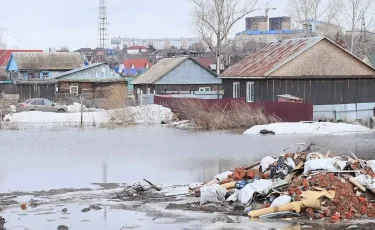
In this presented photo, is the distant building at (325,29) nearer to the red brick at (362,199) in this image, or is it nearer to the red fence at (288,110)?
the red fence at (288,110)

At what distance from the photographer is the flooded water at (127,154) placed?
73.5 ft

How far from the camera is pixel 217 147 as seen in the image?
3200cm

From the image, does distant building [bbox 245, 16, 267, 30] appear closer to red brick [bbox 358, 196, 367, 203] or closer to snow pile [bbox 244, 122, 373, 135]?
snow pile [bbox 244, 122, 373, 135]

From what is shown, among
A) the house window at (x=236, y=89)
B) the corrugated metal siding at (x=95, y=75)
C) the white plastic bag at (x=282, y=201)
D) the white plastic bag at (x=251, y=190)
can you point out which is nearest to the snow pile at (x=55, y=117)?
the house window at (x=236, y=89)

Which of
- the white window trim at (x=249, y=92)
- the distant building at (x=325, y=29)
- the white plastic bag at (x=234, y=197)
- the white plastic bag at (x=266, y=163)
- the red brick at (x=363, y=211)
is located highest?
the distant building at (x=325, y=29)

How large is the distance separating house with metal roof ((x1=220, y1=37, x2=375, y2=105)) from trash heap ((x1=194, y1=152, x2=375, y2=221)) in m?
28.9

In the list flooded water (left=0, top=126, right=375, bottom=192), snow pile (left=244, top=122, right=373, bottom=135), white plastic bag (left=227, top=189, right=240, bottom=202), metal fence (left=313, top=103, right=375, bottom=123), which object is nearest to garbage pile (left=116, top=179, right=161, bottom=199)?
flooded water (left=0, top=126, right=375, bottom=192)

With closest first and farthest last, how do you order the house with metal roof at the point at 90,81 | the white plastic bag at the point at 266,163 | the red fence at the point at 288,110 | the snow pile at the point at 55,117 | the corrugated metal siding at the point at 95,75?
the white plastic bag at the point at 266,163
the red fence at the point at 288,110
the snow pile at the point at 55,117
the house with metal roof at the point at 90,81
the corrugated metal siding at the point at 95,75

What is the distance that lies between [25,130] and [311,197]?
30401 mm

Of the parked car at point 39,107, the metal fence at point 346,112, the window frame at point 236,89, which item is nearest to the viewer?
the metal fence at point 346,112

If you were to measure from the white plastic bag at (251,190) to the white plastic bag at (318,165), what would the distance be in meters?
0.97

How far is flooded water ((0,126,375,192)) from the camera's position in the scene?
22.4m

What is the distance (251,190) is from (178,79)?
51455 mm

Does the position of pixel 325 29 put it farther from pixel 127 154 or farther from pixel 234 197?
pixel 234 197
